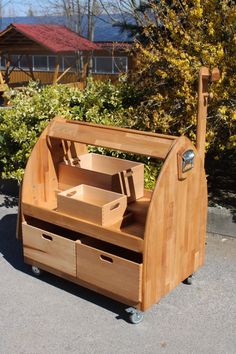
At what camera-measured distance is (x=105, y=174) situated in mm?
4180

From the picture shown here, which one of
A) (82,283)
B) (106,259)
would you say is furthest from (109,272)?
(82,283)

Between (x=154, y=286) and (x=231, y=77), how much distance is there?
90.6 inches

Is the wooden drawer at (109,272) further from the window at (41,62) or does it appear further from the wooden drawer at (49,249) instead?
the window at (41,62)

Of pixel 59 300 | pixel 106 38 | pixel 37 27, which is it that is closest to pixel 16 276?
pixel 59 300

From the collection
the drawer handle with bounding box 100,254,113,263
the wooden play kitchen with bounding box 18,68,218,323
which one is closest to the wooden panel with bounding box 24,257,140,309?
the wooden play kitchen with bounding box 18,68,218,323

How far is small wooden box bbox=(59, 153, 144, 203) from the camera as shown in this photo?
4074mm

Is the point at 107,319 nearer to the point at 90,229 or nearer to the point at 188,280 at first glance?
the point at 90,229

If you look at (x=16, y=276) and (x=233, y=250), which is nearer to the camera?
(x=16, y=276)

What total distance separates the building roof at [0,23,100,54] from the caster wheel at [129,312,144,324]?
10952 mm

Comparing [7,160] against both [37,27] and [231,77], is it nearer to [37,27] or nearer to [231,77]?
[231,77]

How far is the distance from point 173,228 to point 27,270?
148cm

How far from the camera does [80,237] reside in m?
3.82

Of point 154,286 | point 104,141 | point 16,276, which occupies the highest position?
point 104,141

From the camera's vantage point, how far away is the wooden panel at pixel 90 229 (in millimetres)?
3156
